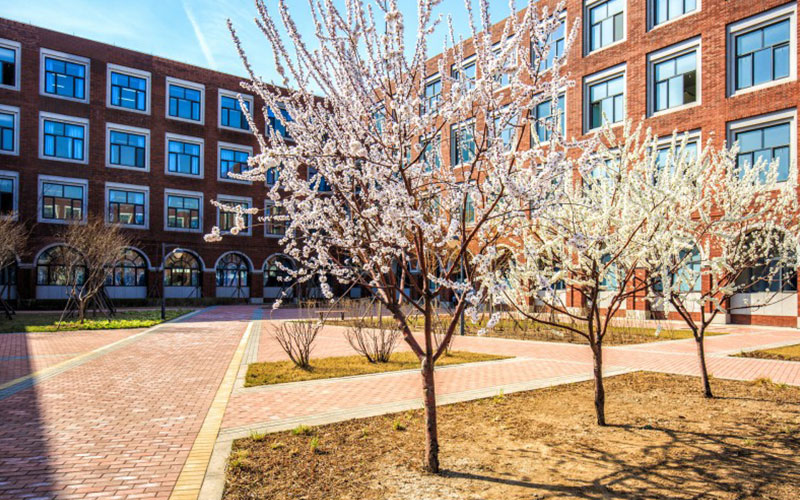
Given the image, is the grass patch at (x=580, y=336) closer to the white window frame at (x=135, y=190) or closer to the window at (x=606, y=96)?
the window at (x=606, y=96)

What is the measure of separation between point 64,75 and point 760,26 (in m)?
36.5

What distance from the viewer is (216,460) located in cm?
512

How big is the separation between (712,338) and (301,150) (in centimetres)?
1591

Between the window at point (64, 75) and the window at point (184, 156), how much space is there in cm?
564

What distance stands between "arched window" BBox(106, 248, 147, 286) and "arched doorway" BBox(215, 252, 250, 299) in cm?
470

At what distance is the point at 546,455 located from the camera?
5090mm

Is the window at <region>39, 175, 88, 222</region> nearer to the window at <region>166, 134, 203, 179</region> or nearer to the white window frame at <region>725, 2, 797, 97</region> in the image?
the window at <region>166, 134, 203, 179</region>

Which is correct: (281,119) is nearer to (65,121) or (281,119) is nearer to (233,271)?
(65,121)

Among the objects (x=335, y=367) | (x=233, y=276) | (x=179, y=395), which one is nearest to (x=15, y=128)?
(x=233, y=276)

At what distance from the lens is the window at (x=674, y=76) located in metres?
23.4

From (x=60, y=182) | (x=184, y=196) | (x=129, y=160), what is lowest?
(x=184, y=196)

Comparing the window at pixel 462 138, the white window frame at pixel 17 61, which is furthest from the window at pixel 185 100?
the window at pixel 462 138


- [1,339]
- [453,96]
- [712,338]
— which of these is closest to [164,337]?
[1,339]

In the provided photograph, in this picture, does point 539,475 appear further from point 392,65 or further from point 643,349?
point 643,349
